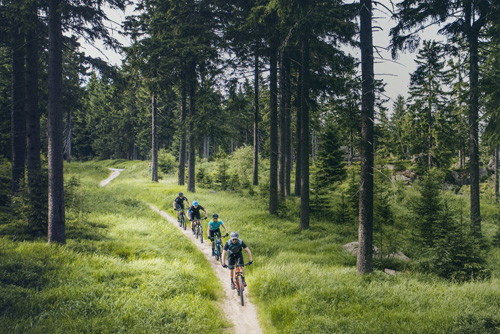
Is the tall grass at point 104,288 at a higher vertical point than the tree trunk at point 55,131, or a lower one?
lower

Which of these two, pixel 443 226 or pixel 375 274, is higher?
pixel 443 226

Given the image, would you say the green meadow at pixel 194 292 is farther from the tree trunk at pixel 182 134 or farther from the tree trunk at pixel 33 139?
the tree trunk at pixel 182 134

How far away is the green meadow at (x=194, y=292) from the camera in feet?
19.0

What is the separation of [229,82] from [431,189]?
1259 cm

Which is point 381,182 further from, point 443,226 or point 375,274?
point 375,274

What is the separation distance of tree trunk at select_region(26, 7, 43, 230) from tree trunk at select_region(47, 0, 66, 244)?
107 cm

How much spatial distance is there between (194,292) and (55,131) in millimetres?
7193

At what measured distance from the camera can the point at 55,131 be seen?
30.5ft

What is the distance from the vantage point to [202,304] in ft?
23.4

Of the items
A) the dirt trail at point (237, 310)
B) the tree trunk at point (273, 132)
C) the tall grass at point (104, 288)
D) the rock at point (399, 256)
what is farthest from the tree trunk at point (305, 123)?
the tall grass at point (104, 288)

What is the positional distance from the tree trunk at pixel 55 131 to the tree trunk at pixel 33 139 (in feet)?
3.50

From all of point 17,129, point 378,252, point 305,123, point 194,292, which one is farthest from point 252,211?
point 17,129

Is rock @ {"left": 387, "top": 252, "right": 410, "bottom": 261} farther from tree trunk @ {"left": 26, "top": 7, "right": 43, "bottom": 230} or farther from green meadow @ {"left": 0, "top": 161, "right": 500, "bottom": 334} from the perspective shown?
tree trunk @ {"left": 26, "top": 7, "right": 43, "bottom": 230}

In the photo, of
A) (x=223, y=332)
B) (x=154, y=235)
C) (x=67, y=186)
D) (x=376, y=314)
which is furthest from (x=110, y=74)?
(x=376, y=314)
